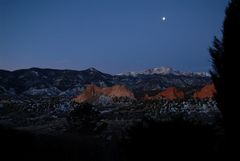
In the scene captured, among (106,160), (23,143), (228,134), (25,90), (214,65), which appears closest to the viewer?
(228,134)

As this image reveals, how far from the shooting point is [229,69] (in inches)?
473

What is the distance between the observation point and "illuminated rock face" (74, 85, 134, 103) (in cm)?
8606

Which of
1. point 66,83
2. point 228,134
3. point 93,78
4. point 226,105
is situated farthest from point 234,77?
point 93,78

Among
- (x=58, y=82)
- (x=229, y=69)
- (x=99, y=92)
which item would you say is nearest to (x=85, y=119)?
(x=229, y=69)

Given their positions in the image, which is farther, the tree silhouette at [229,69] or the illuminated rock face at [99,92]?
the illuminated rock face at [99,92]

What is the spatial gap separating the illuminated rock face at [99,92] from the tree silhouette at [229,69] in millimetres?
72408

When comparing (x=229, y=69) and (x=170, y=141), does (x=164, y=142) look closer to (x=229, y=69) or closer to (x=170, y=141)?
(x=170, y=141)

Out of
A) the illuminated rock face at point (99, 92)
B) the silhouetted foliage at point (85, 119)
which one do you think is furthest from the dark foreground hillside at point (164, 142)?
the illuminated rock face at point (99, 92)

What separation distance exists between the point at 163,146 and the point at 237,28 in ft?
14.9

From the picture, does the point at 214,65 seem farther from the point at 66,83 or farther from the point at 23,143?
the point at 66,83

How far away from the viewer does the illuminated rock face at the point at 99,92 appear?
86.1 m

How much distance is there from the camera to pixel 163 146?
1087cm

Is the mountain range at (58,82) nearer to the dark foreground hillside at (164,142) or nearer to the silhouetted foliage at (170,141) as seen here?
the dark foreground hillside at (164,142)

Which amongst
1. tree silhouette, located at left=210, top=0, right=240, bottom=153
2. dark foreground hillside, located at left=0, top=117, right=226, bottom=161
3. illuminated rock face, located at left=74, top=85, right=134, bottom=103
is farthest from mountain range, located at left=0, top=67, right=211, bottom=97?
dark foreground hillside, located at left=0, top=117, right=226, bottom=161
